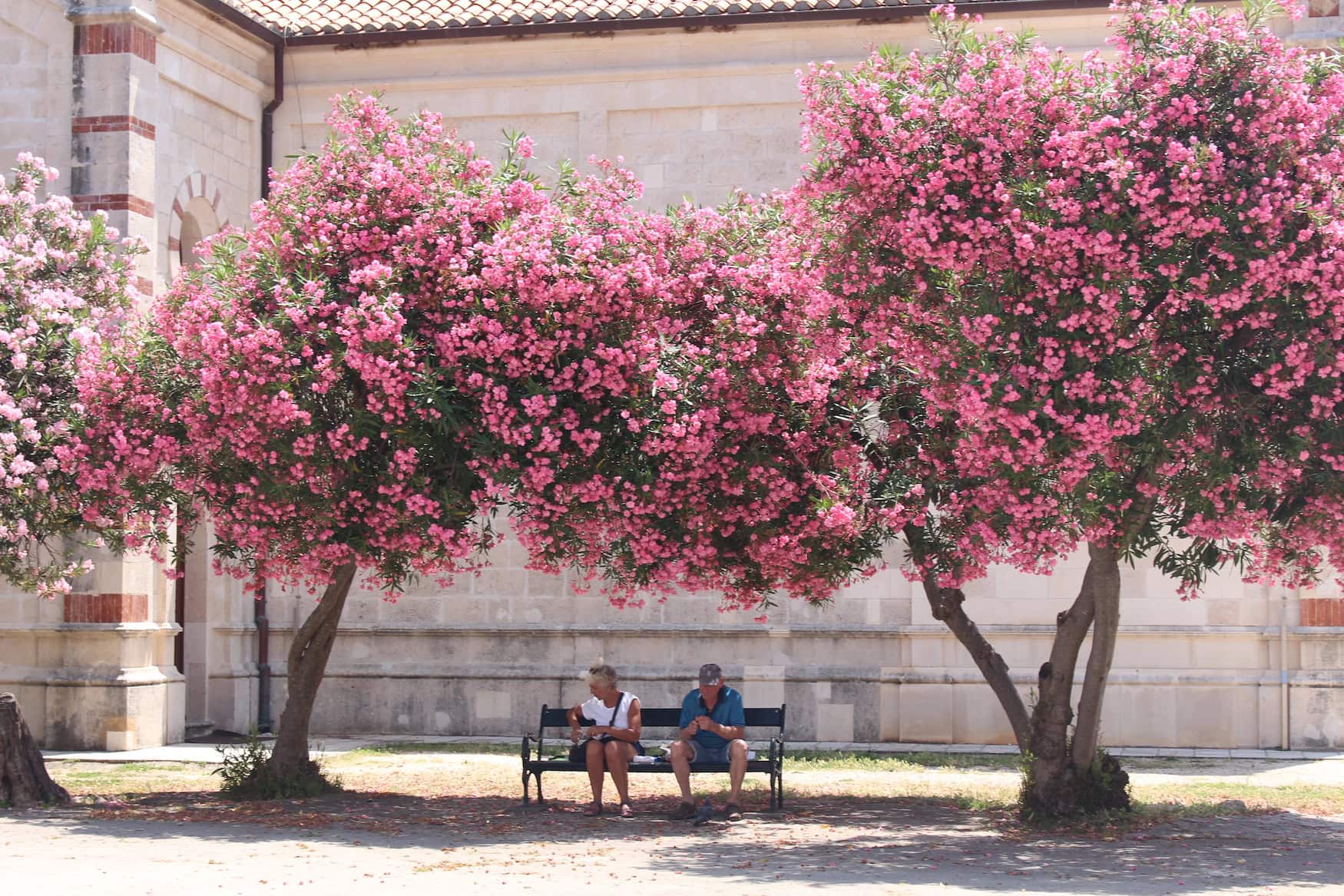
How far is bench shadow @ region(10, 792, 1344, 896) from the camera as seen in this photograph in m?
9.90

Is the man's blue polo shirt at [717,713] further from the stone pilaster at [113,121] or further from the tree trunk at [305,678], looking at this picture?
the stone pilaster at [113,121]

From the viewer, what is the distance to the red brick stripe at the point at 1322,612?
1825 centimetres

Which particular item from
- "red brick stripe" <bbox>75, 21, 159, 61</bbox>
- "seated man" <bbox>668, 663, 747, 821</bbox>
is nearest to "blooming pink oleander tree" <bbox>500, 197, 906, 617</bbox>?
"seated man" <bbox>668, 663, 747, 821</bbox>

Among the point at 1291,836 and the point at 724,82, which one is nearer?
the point at 1291,836

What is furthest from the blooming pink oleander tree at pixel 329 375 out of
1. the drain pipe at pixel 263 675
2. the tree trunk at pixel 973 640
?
the drain pipe at pixel 263 675

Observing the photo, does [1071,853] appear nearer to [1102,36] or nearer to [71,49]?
[1102,36]

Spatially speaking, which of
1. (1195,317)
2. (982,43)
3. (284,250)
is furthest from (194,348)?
(1195,317)

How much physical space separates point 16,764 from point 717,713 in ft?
18.7

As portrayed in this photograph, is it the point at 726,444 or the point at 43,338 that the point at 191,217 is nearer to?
the point at 43,338

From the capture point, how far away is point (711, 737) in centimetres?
1296

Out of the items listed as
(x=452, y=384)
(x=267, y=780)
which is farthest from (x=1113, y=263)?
(x=267, y=780)

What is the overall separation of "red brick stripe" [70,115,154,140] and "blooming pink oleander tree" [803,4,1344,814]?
9.54 m

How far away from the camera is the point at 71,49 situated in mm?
18109

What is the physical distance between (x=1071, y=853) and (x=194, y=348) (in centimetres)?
745
